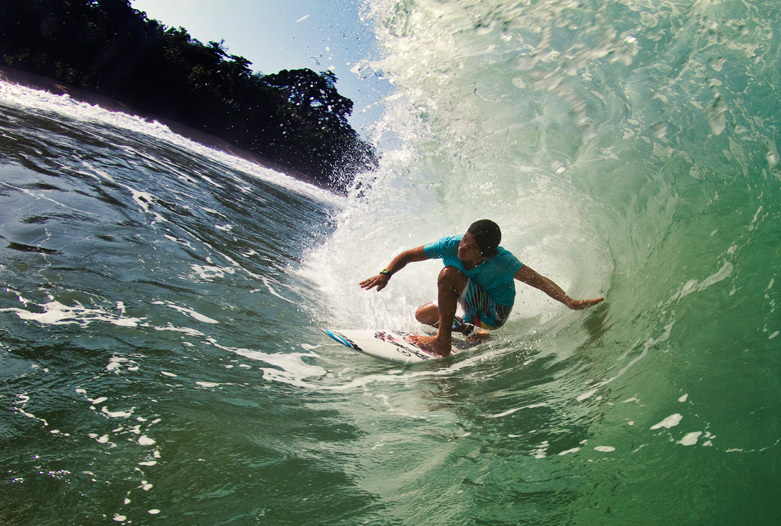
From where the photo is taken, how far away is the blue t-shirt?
484cm

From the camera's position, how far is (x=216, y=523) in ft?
6.70

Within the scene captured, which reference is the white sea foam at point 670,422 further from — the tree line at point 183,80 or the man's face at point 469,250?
the tree line at point 183,80

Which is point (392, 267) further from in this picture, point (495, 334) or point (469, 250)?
point (495, 334)

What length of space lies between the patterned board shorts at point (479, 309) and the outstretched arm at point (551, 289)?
1.35ft

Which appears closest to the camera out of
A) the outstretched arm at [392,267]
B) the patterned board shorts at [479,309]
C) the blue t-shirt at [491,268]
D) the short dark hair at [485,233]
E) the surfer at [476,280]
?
the short dark hair at [485,233]

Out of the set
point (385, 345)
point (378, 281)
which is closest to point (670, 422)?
point (385, 345)

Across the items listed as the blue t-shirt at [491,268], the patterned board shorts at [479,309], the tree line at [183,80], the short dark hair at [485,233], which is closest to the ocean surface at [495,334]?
the patterned board shorts at [479,309]

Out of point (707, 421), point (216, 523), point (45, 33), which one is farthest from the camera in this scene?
point (45, 33)

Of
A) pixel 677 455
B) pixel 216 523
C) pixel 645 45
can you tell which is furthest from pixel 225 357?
pixel 645 45

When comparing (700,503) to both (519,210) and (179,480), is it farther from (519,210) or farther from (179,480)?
(519,210)

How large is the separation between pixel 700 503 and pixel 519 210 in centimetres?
575

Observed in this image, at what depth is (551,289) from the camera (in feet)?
15.4

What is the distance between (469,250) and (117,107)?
4854 centimetres

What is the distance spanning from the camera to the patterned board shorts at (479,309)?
5.07 m
